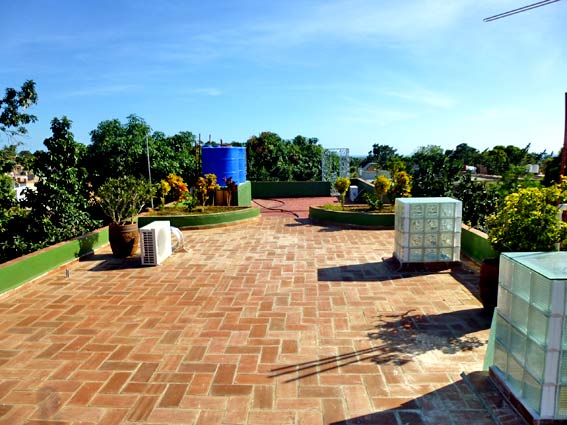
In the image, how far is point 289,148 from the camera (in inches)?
966

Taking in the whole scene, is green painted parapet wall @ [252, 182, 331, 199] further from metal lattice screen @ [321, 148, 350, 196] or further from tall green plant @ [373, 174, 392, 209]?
tall green plant @ [373, 174, 392, 209]

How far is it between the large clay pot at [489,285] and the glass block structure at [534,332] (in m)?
1.75

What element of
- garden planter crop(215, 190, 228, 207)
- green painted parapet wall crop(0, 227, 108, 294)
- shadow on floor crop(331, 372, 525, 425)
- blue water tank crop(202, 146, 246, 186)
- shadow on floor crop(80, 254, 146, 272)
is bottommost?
shadow on floor crop(331, 372, 525, 425)

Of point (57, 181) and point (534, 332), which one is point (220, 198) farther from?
point (534, 332)

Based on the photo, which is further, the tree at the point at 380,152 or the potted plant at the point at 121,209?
the tree at the point at 380,152

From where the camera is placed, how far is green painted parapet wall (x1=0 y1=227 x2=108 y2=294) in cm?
602

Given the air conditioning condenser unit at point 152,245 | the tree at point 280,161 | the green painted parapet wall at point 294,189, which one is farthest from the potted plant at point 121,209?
the tree at point 280,161

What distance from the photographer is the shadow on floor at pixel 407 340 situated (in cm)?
390

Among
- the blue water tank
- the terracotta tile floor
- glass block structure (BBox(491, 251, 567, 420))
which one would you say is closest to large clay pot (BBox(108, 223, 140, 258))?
the terracotta tile floor

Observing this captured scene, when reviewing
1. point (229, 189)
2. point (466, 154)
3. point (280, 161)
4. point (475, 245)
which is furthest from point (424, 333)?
point (466, 154)

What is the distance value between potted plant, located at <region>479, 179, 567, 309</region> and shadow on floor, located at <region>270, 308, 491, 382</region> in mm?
997

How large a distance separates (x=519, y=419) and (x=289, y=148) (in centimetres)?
2224

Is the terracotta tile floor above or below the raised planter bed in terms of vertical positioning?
below

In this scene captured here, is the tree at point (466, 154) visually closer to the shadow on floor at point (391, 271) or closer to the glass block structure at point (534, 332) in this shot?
the shadow on floor at point (391, 271)
